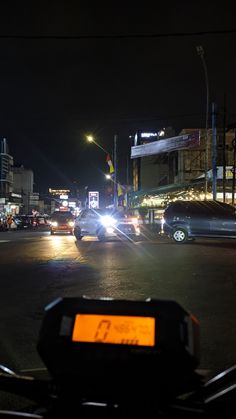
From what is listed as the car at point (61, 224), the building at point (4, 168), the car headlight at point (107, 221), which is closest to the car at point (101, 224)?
the car headlight at point (107, 221)

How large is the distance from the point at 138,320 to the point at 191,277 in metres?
10.1

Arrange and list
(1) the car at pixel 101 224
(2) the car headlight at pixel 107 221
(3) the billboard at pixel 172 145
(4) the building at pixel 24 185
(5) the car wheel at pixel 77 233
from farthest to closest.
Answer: (4) the building at pixel 24 185 < (3) the billboard at pixel 172 145 < (5) the car wheel at pixel 77 233 < (1) the car at pixel 101 224 < (2) the car headlight at pixel 107 221

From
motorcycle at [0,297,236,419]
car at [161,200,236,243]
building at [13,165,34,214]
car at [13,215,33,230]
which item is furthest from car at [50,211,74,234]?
building at [13,165,34,214]

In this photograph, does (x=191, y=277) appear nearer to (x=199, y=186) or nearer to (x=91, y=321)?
(x=91, y=321)

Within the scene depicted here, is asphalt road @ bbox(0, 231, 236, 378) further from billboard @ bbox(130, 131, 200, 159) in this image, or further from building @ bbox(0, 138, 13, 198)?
building @ bbox(0, 138, 13, 198)

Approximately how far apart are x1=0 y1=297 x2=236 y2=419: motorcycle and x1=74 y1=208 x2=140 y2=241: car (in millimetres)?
25238

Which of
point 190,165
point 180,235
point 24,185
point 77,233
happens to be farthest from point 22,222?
point 24,185

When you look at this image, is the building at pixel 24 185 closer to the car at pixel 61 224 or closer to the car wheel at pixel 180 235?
the car at pixel 61 224

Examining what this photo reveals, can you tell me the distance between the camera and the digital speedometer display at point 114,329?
253 centimetres

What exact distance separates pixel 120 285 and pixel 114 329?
28.7ft

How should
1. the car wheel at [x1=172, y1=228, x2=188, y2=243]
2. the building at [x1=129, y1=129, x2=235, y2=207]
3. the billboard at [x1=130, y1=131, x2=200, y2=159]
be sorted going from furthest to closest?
the billboard at [x1=130, y1=131, x2=200, y2=159] → the building at [x1=129, y1=129, x2=235, y2=207] → the car wheel at [x1=172, y1=228, x2=188, y2=243]

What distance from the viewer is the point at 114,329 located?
2.58 m

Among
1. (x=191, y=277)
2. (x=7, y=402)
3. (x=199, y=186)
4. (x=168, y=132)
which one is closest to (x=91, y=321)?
(x=7, y=402)

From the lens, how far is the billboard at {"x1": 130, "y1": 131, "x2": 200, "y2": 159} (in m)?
43.7
